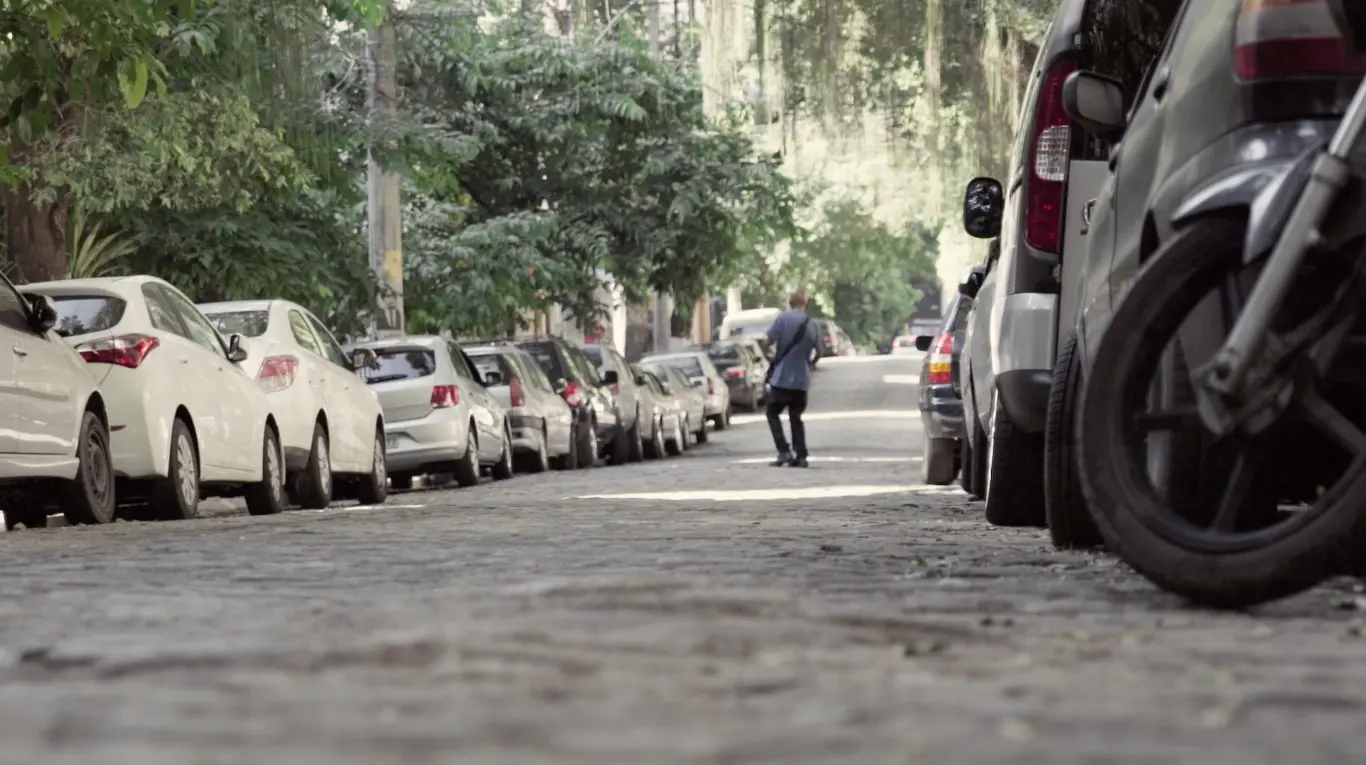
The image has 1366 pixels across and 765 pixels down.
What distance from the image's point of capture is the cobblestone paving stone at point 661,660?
3770 millimetres

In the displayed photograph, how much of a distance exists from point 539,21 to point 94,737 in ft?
110

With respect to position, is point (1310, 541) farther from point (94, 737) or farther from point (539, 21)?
point (539, 21)

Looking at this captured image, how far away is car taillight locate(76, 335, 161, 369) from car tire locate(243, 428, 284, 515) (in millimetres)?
2273

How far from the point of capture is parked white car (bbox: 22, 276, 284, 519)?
45.0 ft

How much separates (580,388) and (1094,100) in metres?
21.7

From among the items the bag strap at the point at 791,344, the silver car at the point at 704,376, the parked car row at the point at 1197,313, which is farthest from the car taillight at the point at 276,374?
the silver car at the point at 704,376

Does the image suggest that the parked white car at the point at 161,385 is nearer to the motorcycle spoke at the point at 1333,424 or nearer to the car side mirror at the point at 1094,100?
the car side mirror at the point at 1094,100

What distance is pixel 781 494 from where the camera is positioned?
17.9 m

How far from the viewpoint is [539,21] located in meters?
36.8

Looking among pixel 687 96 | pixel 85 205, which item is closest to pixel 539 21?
pixel 687 96

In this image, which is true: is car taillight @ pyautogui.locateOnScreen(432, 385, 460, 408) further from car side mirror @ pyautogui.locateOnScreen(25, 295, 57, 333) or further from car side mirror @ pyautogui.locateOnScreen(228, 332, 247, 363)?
car side mirror @ pyautogui.locateOnScreen(25, 295, 57, 333)

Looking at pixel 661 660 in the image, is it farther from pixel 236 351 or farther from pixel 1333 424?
pixel 236 351

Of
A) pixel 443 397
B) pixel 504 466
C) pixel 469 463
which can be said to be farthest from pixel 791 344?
pixel 443 397

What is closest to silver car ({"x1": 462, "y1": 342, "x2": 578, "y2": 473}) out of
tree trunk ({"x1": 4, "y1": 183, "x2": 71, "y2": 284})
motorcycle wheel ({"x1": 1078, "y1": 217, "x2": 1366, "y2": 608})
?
tree trunk ({"x1": 4, "y1": 183, "x2": 71, "y2": 284})
